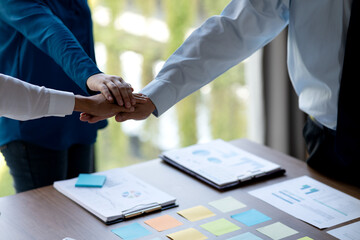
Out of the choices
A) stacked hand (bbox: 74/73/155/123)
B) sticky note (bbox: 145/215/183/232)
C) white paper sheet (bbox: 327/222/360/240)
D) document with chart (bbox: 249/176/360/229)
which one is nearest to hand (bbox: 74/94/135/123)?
stacked hand (bbox: 74/73/155/123)

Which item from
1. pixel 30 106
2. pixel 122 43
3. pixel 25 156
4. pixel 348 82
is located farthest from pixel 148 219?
pixel 122 43

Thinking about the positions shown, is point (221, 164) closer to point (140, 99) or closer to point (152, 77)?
point (140, 99)

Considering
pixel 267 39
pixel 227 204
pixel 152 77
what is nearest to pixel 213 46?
pixel 267 39

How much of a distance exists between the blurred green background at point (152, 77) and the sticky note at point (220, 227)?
146 cm

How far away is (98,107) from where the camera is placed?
1.66m

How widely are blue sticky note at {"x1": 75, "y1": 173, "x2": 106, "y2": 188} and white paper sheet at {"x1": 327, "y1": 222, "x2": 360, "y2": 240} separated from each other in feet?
2.23

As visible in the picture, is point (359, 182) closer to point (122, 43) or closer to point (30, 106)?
point (30, 106)

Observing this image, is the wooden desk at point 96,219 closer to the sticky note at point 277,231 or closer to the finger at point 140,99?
the sticky note at point 277,231

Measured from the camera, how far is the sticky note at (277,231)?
55.4 inches

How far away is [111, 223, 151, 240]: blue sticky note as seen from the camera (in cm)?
139

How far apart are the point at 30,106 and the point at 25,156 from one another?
0.42m

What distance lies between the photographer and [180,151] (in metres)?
1.92

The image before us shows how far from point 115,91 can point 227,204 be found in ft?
1.57

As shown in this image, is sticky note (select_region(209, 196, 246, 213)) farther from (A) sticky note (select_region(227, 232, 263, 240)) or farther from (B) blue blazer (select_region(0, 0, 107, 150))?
(B) blue blazer (select_region(0, 0, 107, 150))
